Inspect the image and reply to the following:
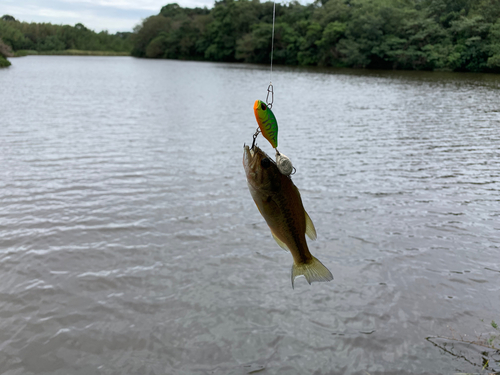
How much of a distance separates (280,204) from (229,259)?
5.85 metres

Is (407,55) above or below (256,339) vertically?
above

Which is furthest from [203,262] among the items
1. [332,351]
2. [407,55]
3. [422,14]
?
[422,14]

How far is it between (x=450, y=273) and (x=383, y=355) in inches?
113

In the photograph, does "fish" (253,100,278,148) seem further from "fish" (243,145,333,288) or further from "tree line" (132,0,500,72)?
"tree line" (132,0,500,72)

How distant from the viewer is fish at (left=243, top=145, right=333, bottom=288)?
7.63 feet

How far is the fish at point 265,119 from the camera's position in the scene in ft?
8.00

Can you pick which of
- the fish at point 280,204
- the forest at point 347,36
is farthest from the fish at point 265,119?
the forest at point 347,36

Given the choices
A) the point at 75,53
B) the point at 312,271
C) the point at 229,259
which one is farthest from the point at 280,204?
the point at 75,53

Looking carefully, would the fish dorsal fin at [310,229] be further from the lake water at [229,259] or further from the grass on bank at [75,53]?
the grass on bank at [75,53]

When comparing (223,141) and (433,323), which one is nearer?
(433,323)

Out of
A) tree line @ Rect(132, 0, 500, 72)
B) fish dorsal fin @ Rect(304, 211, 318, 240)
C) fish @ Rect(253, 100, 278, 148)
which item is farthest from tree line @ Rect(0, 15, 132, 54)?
fish dorsal fin @ Rect(304, 211, 318, 240)

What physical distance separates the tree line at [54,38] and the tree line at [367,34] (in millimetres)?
60224

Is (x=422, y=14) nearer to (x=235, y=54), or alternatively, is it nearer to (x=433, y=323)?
(x=235, y=54)

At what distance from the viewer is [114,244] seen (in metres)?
8.66
